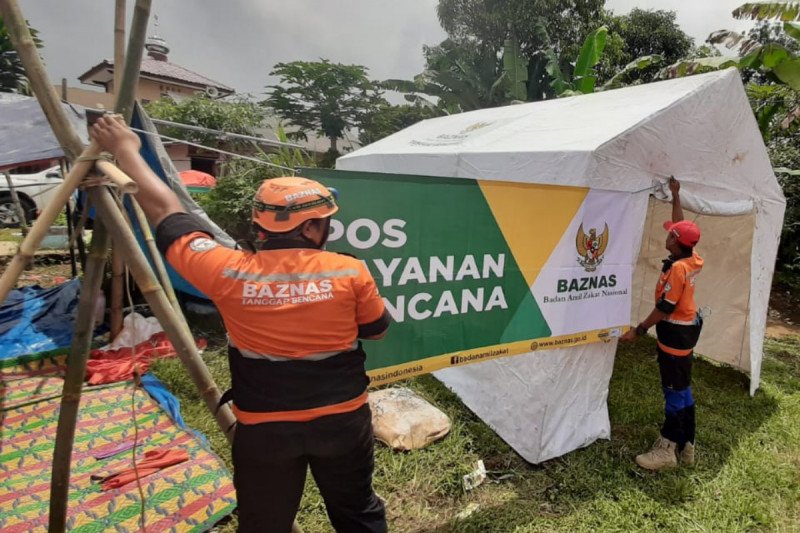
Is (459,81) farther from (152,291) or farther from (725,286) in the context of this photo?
(152,291)

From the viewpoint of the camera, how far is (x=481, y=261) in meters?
3.04

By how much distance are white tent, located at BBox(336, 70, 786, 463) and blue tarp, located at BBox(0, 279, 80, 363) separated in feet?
13.6

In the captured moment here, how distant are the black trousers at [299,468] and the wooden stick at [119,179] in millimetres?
944

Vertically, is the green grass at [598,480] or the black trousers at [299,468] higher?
the black trousers at [299,468]

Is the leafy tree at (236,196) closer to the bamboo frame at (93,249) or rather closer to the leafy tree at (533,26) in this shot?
the bamboo frame at (93,249)

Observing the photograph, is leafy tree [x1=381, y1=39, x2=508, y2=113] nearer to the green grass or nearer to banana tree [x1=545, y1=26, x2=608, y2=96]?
banana tree [x1=545, y1=26, x2=608, y2=96]

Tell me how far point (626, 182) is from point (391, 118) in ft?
51.1

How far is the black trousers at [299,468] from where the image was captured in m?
1.65

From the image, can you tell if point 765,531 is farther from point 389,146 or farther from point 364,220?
point 389,146

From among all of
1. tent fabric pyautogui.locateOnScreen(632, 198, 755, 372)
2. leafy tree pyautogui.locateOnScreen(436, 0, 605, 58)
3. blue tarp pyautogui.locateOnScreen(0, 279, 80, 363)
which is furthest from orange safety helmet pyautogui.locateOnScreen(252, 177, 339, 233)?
leafy tree pyautogui.locateOnScreen(436, 0, 605, 58)

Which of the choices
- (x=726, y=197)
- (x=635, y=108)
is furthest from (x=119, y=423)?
(x=726, y=197)

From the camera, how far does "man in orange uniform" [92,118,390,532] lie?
1574 mm

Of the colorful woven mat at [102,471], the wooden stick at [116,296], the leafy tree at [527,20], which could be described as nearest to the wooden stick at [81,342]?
the colorful woven mat at [102,471]

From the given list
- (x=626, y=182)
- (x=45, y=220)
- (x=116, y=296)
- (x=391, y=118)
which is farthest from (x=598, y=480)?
(x=391, y=118)
